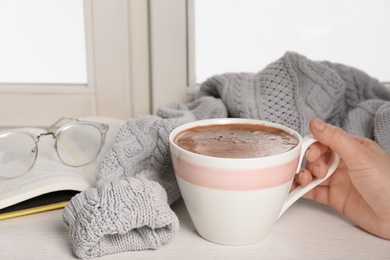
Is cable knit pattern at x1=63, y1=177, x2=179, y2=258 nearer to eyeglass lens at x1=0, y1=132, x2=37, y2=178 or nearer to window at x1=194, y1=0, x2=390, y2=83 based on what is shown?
eyeglass lens at x1=0, y1=132, x2=37, y2=178

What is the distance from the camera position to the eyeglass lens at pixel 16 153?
706 millimetres

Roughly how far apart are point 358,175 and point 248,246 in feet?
0.50

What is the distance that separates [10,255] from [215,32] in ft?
1.80

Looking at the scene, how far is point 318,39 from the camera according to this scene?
0.89 m

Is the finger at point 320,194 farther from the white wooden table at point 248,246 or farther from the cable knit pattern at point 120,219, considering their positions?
the cable knit pattern at point 120,219

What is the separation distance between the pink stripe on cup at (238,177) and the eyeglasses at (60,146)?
29 cm

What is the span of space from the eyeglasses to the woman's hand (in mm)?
345

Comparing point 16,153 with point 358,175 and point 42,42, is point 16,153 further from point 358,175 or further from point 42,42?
point 358,175

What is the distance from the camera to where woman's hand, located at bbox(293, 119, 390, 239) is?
1.81 ft

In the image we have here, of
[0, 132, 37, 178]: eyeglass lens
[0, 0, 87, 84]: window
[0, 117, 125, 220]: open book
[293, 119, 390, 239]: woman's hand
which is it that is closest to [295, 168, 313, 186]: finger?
[293, 119, 390, 239]: woman's hand

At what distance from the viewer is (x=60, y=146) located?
785mm

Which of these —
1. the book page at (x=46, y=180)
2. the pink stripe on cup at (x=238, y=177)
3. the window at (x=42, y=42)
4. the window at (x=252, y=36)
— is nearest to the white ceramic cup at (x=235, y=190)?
the pink stripe on cup at (x=238, y=177)

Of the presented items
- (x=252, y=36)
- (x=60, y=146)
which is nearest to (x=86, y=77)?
(x=60, y=146)

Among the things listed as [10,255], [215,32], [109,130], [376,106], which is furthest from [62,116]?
[376,106]
